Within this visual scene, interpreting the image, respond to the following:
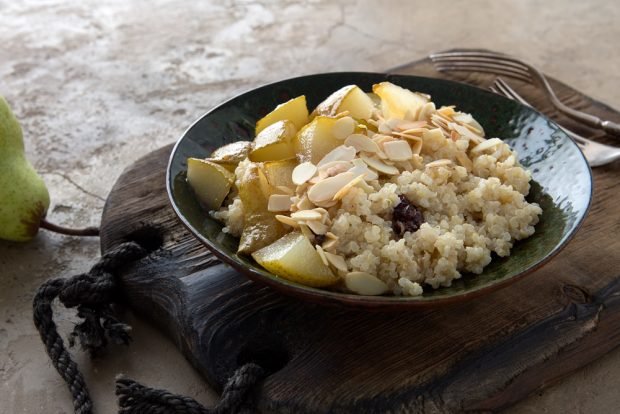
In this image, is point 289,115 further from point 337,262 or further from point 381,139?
point 337,262

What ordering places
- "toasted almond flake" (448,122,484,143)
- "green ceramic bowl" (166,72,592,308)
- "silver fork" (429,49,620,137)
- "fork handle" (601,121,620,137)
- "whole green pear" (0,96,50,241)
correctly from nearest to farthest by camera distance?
"green ceramic bowl" (166,72,592,308)
"toasted almond flake" (448,122,484,143)
"whole green pear" (0,96,50,241)
"fork handle" (601,121,620,137)
"silver fork" (429,49,620,137)

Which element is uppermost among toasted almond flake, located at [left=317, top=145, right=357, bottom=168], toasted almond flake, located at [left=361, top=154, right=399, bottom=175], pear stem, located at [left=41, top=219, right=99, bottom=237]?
toasted almond flake, located at [left=317, top=145, right=357, bottom=168]

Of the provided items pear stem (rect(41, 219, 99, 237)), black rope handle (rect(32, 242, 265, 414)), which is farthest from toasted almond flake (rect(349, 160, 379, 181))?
pear stem (rect(41, 219, 99, 237))

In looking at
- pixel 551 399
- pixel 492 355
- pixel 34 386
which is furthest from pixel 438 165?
pixel 34 386

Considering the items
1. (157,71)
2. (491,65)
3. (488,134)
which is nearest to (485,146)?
(488,134)

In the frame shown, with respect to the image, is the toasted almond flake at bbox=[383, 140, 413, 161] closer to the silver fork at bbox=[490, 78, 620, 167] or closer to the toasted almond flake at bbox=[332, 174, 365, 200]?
the toasted almond flake at bbox=[332, 174, 365, 200]

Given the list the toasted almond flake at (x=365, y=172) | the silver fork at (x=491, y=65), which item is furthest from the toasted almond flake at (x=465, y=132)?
the silver fork at (x=491, y=65)
